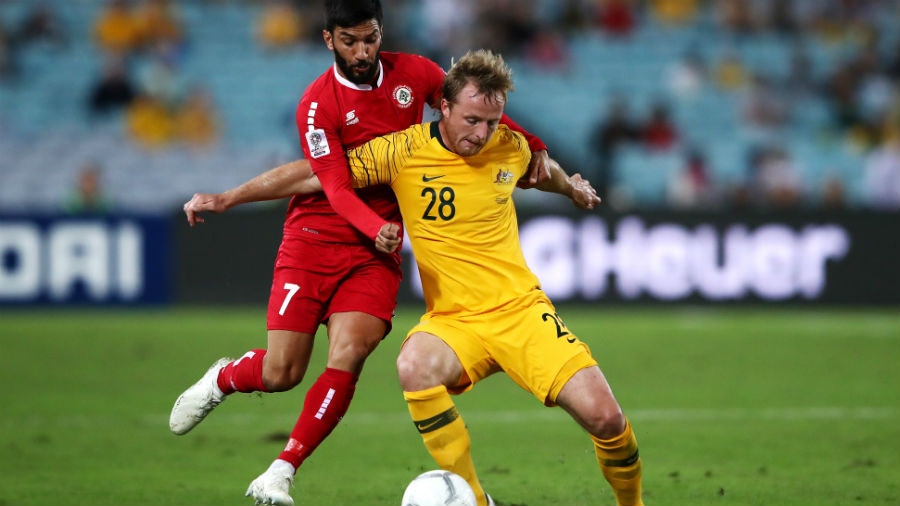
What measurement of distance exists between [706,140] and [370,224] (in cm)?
1430

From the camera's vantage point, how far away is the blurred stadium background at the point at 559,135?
49.4 feet

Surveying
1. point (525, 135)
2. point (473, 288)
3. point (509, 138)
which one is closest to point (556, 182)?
point (525, 135)

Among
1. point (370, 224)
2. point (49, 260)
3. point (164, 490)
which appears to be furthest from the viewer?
point (49, 260)

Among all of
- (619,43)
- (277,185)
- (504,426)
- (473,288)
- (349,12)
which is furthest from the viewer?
(619,43)

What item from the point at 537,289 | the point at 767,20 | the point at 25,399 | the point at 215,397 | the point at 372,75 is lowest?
the point at 25,399

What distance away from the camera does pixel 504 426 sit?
813 cm

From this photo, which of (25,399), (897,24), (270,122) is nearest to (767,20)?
(897,24)

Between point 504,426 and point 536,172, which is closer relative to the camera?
point 536,172

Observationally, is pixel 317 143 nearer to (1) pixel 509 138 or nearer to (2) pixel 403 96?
(2) pixel 403 96

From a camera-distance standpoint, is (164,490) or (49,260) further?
(49,260)

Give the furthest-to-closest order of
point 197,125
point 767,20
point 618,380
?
point 767,20, point 197,125, point 618,380

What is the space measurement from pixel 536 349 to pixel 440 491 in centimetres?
70

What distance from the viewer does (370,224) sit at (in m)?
5.33

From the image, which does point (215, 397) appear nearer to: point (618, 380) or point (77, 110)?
point (618, 380)
